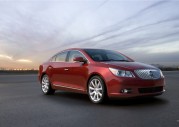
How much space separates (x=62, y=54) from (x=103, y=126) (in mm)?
5298

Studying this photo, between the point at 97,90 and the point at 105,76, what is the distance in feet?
1.69

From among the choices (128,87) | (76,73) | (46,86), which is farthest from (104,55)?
(46,86)

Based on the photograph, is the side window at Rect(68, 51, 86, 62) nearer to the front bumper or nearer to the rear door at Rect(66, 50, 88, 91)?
the rear door at Rect(66, 50, 88, 91)

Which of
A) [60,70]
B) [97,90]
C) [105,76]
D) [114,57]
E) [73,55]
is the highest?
[73,55]

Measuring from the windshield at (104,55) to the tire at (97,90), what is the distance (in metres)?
0.72

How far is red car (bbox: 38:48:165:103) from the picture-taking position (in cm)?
775

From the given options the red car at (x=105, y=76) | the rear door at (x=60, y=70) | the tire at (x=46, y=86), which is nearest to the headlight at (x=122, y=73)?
the red car at (x=105, y=76)

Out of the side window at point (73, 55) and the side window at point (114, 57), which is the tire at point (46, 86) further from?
the side window at point (114, 57)

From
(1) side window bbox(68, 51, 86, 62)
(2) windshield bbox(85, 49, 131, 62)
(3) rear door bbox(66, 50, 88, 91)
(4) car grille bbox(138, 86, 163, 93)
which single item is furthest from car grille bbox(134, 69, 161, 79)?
(1) side window bbox(68, 51, 86, 62)

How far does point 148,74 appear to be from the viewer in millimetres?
8023

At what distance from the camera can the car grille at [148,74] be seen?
788 centimetres

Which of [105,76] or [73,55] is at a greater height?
[73,55]

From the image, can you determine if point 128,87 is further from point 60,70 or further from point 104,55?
point 60,70

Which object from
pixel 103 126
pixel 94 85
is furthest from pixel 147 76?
pixel 103 126
